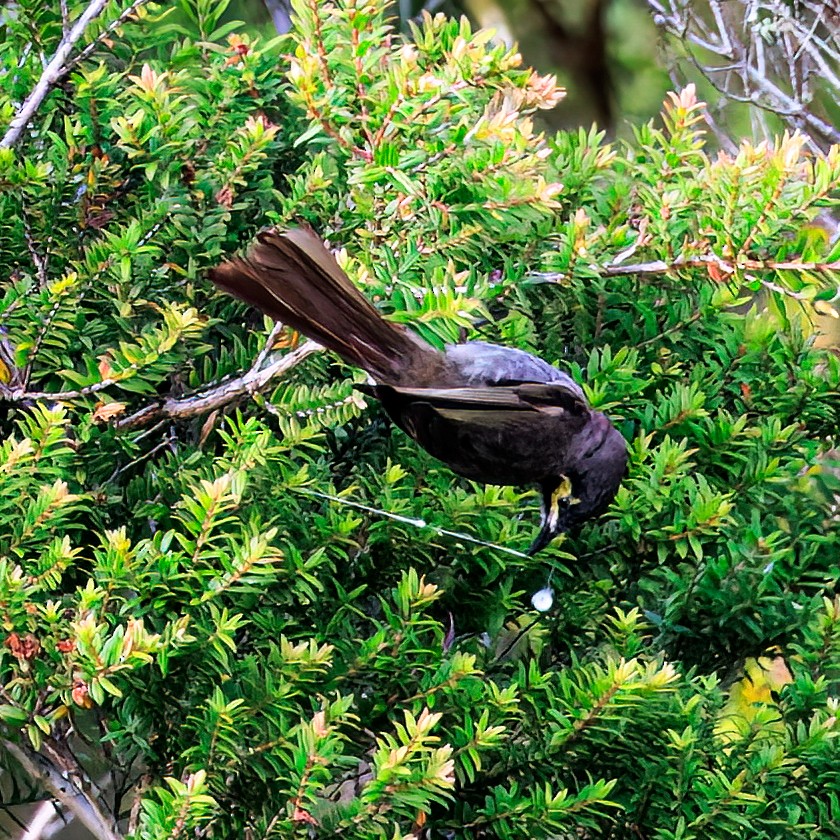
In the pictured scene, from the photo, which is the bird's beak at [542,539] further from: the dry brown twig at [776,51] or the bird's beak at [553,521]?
the dry brown twig at [776,51]

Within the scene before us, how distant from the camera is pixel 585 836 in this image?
7.65ft

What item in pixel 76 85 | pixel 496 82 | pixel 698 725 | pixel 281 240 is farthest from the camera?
pixel 76 85

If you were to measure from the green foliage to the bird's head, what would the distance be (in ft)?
0.17

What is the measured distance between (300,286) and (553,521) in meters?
0.64

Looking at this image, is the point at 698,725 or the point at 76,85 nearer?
the point at 698,725

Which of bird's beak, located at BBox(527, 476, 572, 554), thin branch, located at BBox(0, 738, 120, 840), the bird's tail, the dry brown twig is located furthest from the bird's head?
the dry brown twig

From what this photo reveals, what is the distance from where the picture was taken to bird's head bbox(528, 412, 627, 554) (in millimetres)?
2328

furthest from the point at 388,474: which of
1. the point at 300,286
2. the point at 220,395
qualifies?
the point at 300,286

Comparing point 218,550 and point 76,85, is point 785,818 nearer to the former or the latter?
point 218,550

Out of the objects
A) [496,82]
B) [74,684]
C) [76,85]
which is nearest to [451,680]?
[74,684]

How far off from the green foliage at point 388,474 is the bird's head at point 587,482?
0.17 ft

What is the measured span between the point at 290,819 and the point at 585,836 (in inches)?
23.9

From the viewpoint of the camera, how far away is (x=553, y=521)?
7.75ft

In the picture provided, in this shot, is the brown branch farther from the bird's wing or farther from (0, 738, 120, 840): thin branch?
(0, 738, 120, 840): thin branch
